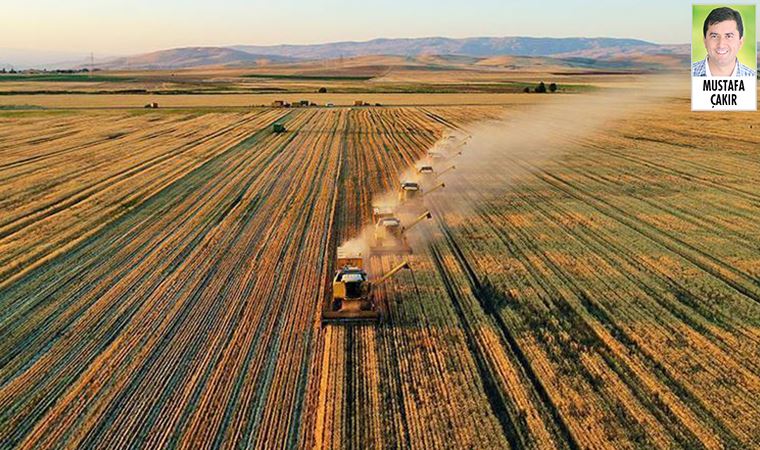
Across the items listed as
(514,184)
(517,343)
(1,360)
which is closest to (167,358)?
(1,360)

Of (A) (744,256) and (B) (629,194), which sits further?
(B) (629,194)

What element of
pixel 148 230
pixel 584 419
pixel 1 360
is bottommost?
pixel 584 419

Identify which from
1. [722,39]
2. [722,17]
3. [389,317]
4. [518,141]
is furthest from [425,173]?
[518,141]

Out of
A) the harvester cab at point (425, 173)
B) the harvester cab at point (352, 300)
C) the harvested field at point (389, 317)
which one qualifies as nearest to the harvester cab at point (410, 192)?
the harvested field at point (389, 317)

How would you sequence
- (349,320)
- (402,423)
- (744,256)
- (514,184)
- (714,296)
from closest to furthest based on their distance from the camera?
(402,423) < (349,320) < (714,296) < (744,256) < (514,184)

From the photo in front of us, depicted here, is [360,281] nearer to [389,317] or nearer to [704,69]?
[389,317]

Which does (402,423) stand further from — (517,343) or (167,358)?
(167,358)

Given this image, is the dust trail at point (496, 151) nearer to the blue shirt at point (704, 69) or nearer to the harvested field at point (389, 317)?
the harvested field at point (389, 317)
